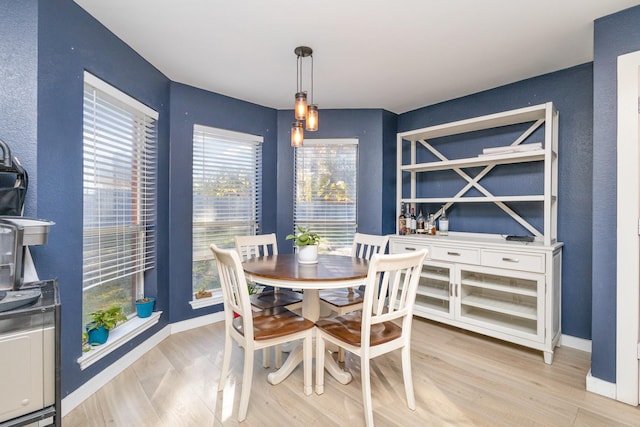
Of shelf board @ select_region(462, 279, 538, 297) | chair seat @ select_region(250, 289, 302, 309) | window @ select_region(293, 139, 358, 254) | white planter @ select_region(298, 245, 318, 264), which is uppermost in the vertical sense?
window @ select_region(293, 139, 358, 254)

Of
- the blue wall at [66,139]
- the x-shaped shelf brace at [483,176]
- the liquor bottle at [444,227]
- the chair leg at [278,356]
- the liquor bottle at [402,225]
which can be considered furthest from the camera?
the liquor bottle at [402,225]

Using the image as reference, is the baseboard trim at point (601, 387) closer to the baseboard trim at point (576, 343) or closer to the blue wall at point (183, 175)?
the baseboard trim at point (576, 343)

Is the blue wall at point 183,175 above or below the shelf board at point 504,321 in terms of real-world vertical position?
above

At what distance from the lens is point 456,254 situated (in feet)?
9.75

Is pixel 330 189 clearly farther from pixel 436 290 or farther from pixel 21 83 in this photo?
pixel 21 83

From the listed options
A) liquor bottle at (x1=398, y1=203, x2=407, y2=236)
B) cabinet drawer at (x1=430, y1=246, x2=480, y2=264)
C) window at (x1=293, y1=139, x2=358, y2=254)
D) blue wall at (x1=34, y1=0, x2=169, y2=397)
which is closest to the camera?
blue wall at (x1=34, y1=0, x2=169, y2=397)

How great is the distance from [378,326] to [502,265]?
1407 millimetres

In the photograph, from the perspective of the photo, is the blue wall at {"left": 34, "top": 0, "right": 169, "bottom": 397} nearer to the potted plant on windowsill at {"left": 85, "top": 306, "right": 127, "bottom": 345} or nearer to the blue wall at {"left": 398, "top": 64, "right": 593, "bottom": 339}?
the potted plant on windowsill at {"left": 85, "top": 306, "right": 127, "bottom": 345}

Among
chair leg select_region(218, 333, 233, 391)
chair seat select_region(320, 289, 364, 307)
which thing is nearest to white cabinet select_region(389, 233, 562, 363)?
chair seat select_region(320, 289, 364, 307)

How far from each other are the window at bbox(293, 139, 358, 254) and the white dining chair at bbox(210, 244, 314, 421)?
1783mm

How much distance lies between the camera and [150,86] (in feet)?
8.98

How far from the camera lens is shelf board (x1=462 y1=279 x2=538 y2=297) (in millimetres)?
2605

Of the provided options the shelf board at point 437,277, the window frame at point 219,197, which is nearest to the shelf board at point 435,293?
the shelf board at point 437,277

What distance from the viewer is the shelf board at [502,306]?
2.62 meters
